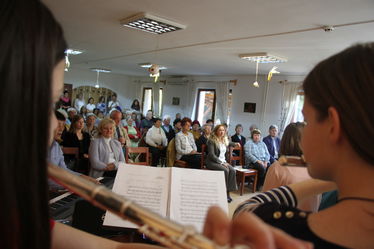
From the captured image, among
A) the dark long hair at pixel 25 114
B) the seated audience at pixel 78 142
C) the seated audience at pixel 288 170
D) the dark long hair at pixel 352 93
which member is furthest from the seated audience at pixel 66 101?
the dark long hair at pixel 352 93

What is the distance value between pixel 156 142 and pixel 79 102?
738cm

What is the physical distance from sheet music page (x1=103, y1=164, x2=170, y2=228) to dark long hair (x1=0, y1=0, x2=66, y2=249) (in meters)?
0.79

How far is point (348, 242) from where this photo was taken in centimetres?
53

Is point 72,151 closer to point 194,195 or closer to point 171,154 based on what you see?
point 171,154

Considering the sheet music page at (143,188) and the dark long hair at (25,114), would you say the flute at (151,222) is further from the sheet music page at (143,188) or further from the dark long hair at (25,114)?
the sheet music page at (143,188)

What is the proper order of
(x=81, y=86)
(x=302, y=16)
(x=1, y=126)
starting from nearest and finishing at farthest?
(x=1, y=126) < (x=302, y=16) < (x=81, y=86)

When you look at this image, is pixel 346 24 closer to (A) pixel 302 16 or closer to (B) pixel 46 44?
(A) pixel 302 16

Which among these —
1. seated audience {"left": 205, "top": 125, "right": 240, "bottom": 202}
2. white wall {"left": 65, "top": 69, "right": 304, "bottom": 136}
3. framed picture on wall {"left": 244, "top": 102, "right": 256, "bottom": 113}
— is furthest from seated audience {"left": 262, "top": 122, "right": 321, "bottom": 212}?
framed picture on wall {"left": 244, "top": 102, "right": 256, "bottom": 113}

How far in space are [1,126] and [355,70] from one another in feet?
2.16

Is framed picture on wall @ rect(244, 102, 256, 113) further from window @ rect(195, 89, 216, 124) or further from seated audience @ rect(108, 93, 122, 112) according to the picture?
seated audience @ rect(108, 93, 122, 112)

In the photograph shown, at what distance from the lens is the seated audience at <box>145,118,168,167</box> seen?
20.9 ft

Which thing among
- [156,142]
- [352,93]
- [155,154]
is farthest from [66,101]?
[352,93]

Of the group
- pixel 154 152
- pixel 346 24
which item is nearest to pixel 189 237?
pixel 346 24

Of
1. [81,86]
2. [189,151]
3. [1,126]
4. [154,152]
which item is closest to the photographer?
[1,126]
